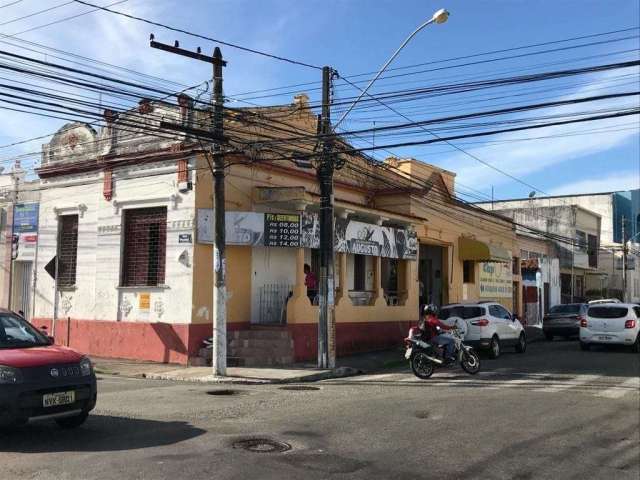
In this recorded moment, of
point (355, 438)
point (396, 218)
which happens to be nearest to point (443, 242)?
point (396, 218)

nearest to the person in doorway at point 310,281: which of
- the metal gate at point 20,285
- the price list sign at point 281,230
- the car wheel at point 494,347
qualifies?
the price list sign at point 281,230

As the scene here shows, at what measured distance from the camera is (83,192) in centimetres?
2011

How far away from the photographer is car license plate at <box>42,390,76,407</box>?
729 centimetres

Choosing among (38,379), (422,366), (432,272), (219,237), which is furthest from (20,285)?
(432,272)

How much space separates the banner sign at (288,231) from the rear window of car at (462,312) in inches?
139

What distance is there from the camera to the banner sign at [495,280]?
31.0 metres

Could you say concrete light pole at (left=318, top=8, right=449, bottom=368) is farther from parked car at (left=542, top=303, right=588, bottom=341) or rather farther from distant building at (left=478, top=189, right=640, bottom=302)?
distant building at (left=478, top=189, right=640, bottom=302)

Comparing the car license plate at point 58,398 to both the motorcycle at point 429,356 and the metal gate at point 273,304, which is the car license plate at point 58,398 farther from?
the metal gate at point 273,304

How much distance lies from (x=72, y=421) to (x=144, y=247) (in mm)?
10989

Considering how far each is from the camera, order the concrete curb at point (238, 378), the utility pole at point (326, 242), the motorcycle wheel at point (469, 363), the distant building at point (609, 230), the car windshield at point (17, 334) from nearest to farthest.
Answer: the car windshield at point (17, 334)
the concrete curb at point (238, 378)
the motorcycle wheel at point (469, 363)
the utility pole at point (326, 242)
the distant building at point (609, 230)

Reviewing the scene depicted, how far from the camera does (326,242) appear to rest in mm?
16875

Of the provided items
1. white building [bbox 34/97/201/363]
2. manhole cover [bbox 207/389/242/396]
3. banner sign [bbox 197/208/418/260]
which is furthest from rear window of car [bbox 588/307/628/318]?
manhole cover [bbox 207/389/242/396]

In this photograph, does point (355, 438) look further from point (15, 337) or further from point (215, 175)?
point (215, 175)

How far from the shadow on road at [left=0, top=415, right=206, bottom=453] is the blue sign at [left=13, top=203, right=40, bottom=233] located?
14.5 meters
